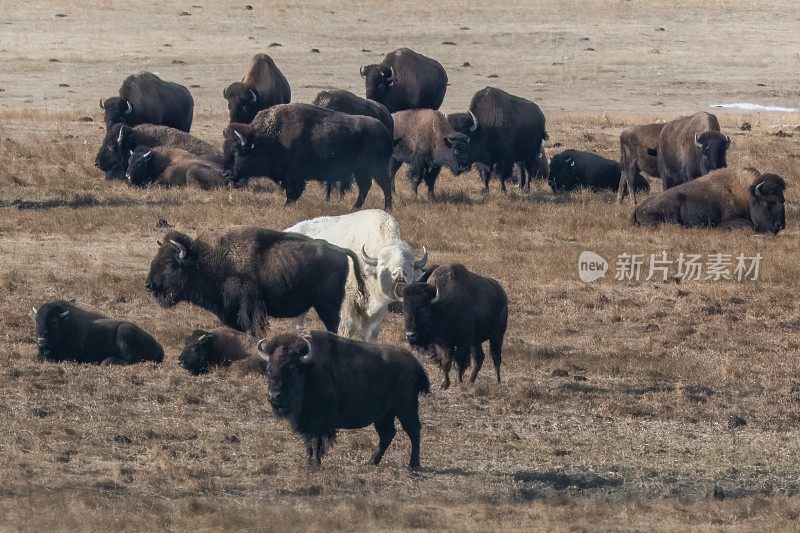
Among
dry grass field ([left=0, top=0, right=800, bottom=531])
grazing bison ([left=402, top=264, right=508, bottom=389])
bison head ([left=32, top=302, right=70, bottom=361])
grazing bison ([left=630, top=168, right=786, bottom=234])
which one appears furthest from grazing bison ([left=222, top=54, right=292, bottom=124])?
grazing bison ([left=402, top=264, right=508, bottom=389])

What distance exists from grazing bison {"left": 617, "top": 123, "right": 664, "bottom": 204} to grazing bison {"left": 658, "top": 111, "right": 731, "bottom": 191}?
222 mm

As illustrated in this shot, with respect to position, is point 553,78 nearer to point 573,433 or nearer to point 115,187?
point 115,187

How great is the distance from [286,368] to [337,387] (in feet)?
1.16

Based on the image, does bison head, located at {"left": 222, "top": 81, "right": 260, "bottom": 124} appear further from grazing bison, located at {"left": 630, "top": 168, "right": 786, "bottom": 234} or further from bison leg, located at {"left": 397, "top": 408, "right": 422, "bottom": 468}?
bison leg, located at {"left": 397, "top": 408, "right": 422, "bottom": 468}

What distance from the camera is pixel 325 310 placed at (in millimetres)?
11555

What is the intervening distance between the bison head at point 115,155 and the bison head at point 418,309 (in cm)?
1111

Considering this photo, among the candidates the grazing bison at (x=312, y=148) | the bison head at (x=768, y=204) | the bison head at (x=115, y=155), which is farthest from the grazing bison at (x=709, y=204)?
the bison head at (x=115, y=155)

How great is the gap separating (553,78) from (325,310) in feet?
91.4

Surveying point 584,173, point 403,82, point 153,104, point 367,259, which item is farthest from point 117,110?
point 367,259

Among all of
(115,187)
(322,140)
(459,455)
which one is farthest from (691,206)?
(459,455)

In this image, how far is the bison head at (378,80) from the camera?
2473 cm

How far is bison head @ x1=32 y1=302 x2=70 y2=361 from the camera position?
1172cm

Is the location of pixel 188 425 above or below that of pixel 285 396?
below

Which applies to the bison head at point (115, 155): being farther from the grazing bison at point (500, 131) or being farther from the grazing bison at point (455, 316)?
the grazing bison at point (455, 316)
